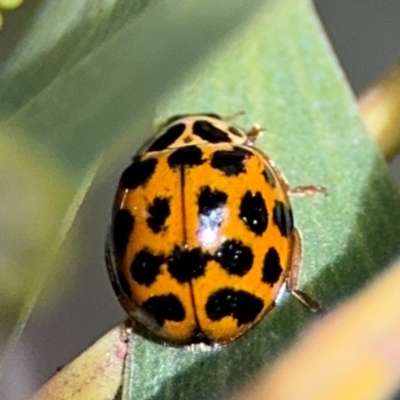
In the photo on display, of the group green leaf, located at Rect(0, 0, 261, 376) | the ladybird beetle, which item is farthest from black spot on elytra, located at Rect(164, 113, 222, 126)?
green leaf, located at Rect(0, 0, 261, 376)

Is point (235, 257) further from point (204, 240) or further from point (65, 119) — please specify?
point (65, 119)

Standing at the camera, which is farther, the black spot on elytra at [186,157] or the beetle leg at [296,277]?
the black spot on elytra at [186,157]

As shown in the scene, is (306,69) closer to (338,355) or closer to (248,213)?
(248,213)

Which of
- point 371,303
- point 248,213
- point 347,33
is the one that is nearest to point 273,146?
point 248,213

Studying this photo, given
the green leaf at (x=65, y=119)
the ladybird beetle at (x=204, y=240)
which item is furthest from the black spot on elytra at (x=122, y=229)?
the green leaf at (x=65, y=119)

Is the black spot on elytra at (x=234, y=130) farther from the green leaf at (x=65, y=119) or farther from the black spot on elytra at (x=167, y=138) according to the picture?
the green leaf at (x=65, y=119)
